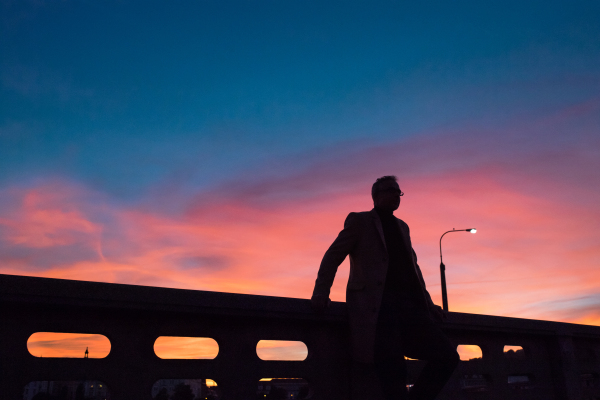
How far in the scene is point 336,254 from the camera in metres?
3.88

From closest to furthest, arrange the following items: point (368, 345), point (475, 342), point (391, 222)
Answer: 1. point (368, 345)
2. point (391, 222)
3. point (475, 342)

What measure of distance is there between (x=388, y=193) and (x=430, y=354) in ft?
4.36

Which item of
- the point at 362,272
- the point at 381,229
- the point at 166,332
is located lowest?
the point at 166,332

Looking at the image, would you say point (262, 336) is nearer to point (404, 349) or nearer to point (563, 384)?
point (404, 349)

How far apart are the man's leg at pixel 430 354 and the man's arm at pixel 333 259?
0.69 m

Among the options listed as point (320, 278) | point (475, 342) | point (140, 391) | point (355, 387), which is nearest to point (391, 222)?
point (320, 278)

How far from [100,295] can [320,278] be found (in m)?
1.60

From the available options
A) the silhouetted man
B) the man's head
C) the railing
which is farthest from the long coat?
the railing

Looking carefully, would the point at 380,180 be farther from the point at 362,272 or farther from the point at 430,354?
the point at 430,354

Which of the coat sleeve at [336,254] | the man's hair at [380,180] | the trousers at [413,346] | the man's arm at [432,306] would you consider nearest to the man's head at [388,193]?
the man's hair at [380,180]

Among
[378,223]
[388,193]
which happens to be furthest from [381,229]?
[388,193]

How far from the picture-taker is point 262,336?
365 centimetres

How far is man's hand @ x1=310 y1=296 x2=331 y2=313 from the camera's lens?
143 inches

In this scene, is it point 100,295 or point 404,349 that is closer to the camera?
point 100,295
